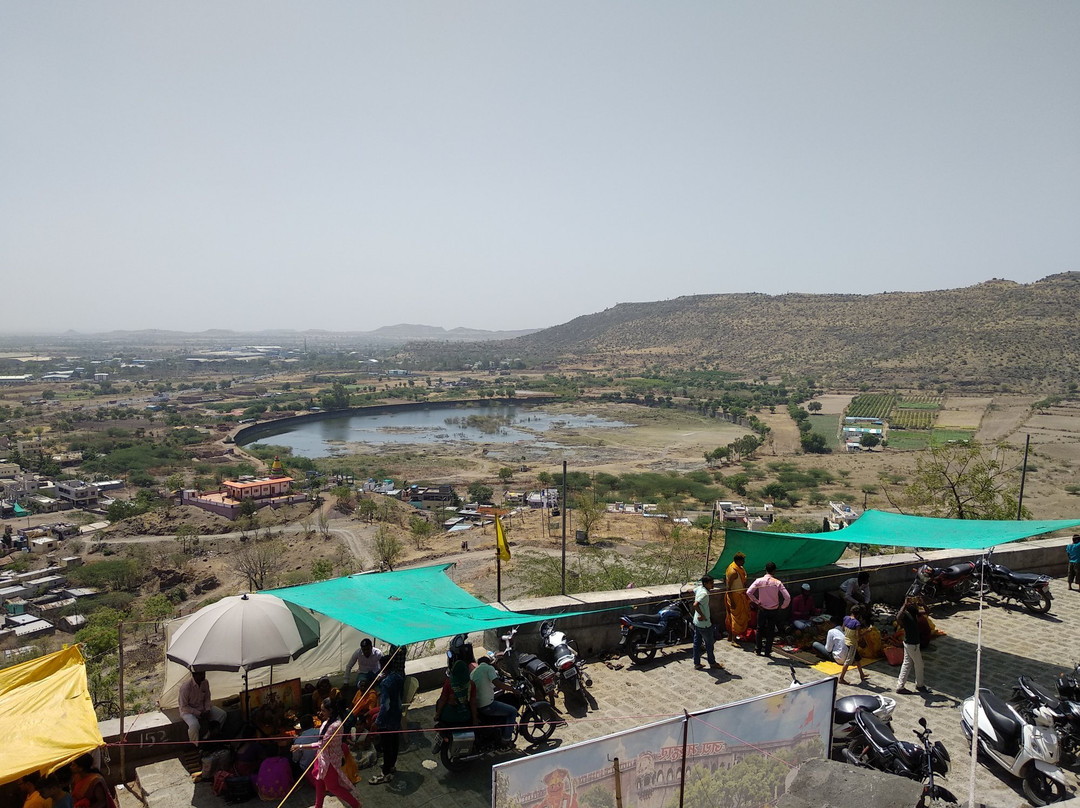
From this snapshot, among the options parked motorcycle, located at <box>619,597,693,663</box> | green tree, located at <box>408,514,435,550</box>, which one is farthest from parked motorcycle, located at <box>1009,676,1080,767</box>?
green tree, located at <box>408,514,435,550</box>

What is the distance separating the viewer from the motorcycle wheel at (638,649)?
301 inches

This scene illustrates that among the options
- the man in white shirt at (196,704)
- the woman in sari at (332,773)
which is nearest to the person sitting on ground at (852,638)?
the woman in sari at (332,773)

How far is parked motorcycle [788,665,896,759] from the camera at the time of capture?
5.51 metres

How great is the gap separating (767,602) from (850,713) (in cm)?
208

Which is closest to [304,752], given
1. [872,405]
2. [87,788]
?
[87,788]

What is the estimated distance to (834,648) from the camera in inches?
291

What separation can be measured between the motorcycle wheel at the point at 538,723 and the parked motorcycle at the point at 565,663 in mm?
432

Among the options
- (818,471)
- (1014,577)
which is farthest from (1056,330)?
(1014,577)

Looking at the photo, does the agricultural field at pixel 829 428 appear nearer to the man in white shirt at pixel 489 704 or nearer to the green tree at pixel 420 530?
the green tree at pixel 420 530

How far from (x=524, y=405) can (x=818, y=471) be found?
65.4 m

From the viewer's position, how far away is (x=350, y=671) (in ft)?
21.3

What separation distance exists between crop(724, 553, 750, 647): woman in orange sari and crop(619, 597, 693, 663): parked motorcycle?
0.68 meters

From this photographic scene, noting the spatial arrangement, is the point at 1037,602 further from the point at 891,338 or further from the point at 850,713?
the point at 891,338

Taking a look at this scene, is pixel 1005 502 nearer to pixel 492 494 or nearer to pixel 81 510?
pixel 492 494
